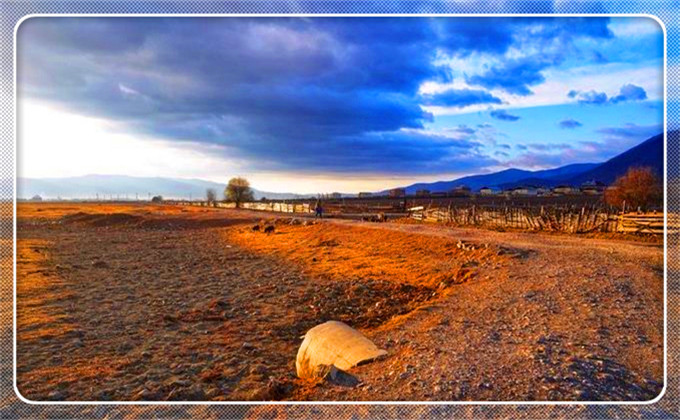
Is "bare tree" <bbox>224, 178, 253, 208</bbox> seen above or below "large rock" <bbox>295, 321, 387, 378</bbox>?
above

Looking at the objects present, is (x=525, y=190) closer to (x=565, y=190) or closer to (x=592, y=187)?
(x=565, y=190)

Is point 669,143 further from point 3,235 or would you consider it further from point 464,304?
point 3,235

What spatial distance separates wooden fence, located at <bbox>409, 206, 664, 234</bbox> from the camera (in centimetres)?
2045

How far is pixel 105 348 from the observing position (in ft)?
30.3

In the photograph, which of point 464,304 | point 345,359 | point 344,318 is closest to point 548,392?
point 345,359

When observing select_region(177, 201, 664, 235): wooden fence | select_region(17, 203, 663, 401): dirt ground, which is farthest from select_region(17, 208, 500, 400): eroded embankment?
select_region(177, 201, 664, 235): wooden fence

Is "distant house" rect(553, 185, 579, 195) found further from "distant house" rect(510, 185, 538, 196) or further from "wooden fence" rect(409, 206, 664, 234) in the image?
"wooden fence" rect(409, 206, 664, 234)

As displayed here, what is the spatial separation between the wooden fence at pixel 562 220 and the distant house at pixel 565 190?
5899 cm

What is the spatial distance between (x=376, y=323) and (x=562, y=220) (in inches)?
635

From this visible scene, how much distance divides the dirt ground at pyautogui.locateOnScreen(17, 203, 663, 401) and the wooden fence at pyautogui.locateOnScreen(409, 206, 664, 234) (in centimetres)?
477

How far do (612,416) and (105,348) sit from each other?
8031 mm

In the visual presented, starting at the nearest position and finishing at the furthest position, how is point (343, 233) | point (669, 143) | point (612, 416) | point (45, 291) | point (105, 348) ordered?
point (612, 416) → point (669, 143) → point (105, 348) → point (45, 291) → point (343, 233)

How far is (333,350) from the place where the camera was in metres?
7.28

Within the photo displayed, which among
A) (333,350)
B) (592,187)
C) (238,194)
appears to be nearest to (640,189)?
(333,350)
